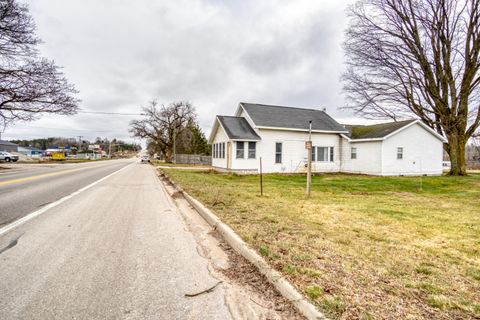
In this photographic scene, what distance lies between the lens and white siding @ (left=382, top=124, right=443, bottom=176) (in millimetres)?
20188

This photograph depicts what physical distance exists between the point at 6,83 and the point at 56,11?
8932mm

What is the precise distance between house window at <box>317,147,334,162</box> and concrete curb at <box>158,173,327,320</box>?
17988mm

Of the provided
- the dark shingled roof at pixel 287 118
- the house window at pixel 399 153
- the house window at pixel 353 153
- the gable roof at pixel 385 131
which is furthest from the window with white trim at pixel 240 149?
the house window at pixel 399 153

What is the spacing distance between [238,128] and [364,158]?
1034 cm

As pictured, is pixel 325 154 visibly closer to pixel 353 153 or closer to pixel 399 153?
pixel 353 153

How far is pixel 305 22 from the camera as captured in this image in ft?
55.7

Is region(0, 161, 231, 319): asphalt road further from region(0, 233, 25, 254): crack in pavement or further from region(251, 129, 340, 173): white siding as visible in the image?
region(251, 129, 340, 173): white siding

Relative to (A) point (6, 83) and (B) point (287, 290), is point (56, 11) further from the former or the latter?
(B) point (287, 290)

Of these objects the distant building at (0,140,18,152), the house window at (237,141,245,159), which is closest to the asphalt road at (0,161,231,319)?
the house window at (237,141,245,159)

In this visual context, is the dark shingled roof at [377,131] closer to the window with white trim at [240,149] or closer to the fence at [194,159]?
the window with white trim at [240,149]

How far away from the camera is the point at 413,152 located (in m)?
21.2

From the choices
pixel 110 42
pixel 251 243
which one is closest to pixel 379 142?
pixel 251 243

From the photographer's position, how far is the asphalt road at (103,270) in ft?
7.74

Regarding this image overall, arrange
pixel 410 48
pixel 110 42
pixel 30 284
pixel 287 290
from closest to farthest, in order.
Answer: pixel 287 290
pixel 30 284
pixel 410 48
pixel 110 42
